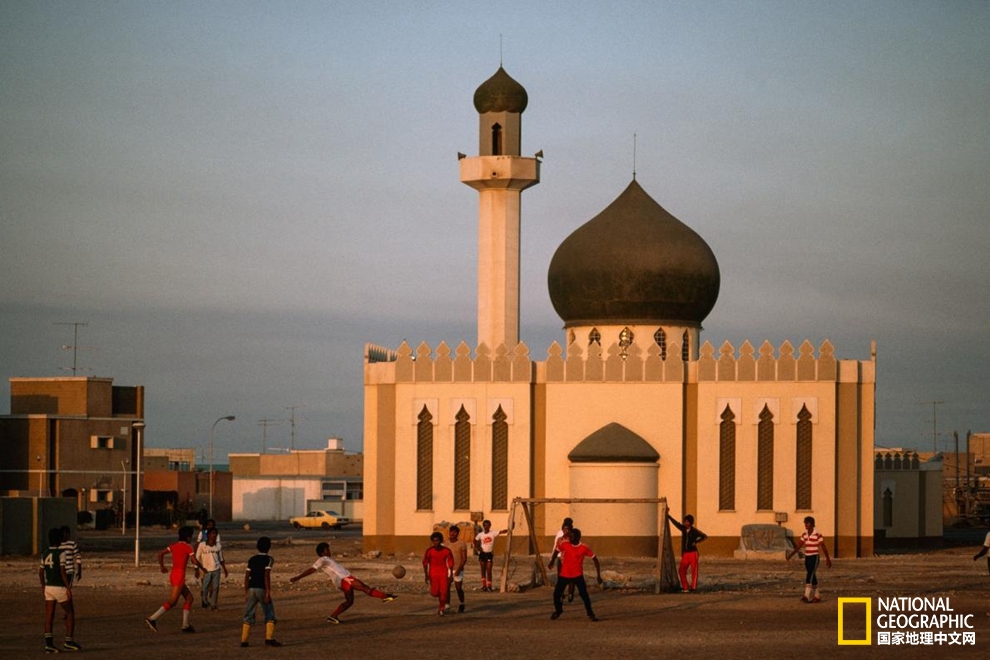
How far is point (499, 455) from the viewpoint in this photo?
51375mm

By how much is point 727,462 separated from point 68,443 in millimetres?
44452

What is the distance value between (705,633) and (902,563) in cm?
2180

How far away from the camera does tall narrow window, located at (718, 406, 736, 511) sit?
50375mm

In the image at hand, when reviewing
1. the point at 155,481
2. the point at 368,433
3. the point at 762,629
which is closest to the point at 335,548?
the point at 368,433

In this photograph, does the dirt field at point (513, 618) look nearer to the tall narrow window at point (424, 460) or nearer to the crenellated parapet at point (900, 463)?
the tall narrow window at point (424, 460)

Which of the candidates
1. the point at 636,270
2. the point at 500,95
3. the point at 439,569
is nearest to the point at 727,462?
the point at 636,270

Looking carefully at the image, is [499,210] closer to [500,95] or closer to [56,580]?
[500,95]

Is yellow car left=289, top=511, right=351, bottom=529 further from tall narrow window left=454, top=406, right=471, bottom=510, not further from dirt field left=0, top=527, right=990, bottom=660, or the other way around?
dirt field left=0, top=527, right=990, bottom=660

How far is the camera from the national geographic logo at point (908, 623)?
25125 millimetres

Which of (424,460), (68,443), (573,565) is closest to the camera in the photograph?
(573,565)

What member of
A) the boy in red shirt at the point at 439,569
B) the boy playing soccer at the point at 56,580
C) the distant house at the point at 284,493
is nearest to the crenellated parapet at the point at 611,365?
the boy in red shirt at the point at 439,569

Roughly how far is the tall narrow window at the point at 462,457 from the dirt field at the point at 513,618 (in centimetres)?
737

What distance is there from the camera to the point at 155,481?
99.2 metres

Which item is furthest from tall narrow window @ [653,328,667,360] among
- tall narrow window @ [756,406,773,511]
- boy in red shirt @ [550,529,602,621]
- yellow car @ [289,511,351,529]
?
yellow car @ [289,511,351,529]
